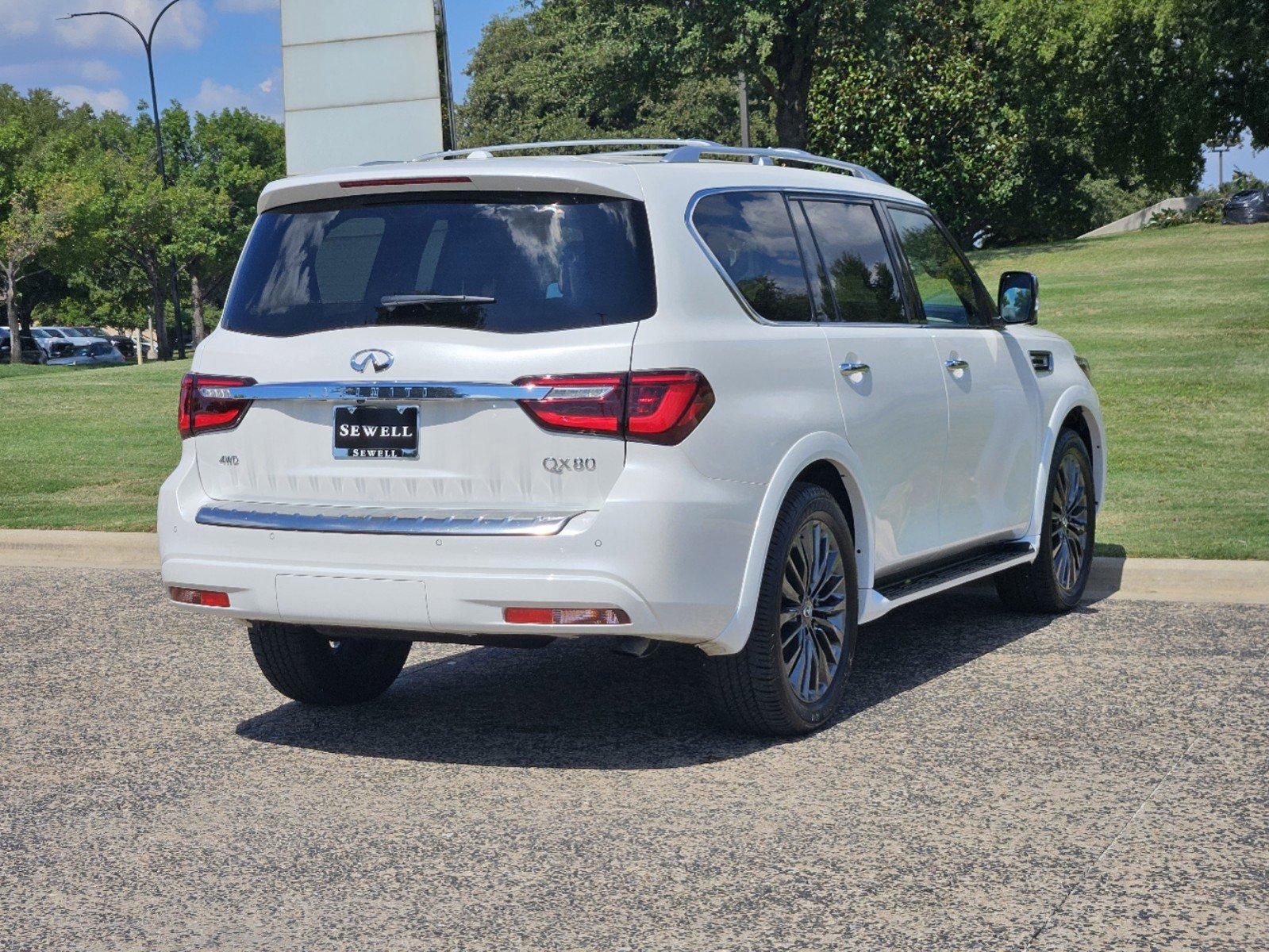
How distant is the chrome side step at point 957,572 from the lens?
6445 mm

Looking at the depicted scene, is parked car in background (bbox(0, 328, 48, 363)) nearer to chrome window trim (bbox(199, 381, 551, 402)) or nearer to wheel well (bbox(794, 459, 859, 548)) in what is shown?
chrome window trim (bbox(199, 381, 551, 402))

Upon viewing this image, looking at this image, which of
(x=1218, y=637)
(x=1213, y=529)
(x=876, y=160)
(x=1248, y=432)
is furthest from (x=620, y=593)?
→ (x=876, y=160)

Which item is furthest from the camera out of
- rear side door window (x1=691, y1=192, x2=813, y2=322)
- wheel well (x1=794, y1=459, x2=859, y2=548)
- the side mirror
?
the side mirror

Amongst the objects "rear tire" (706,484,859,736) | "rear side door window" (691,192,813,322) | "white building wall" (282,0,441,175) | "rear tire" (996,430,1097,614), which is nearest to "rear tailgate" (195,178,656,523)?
"rear side door window" (691,192,813,322)

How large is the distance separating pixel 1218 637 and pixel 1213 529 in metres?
2.25

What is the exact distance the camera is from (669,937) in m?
3.91

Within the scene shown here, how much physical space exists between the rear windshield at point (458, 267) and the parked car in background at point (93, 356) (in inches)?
2112

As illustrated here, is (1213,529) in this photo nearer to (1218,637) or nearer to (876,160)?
(1218,637)

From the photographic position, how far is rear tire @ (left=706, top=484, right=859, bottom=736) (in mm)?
5473

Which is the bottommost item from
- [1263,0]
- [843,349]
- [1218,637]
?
[1218,637]

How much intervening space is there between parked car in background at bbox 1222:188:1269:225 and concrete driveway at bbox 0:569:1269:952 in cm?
4655

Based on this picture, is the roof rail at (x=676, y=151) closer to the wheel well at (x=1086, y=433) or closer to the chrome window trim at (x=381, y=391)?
the chrome window trim at (x=381, y=391)

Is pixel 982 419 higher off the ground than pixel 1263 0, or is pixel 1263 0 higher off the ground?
pixel 1263 0

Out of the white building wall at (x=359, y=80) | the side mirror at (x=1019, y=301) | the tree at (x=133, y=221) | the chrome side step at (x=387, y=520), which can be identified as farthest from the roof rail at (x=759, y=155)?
the tree at (x=133, y=221)
